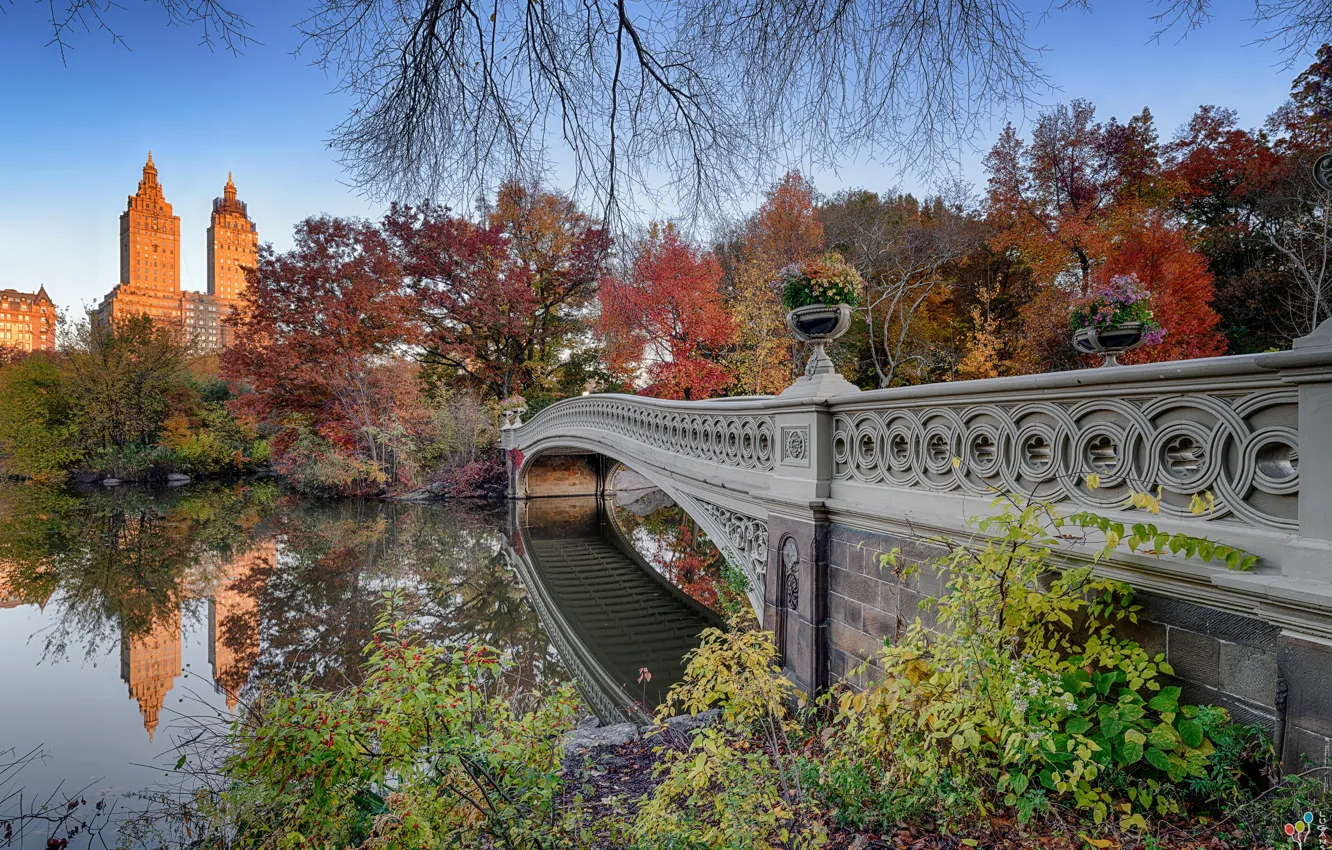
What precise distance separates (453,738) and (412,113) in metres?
2.54

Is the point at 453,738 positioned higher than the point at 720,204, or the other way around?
the point at 720,204

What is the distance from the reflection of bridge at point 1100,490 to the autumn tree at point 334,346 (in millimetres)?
17521

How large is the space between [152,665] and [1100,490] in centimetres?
974

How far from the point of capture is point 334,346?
20.1 m

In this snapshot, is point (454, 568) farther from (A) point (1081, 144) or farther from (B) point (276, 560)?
(A) point (1081, 144)

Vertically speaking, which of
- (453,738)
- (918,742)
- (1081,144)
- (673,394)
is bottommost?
(918,742)

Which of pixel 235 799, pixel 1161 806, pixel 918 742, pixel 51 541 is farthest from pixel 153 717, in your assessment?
pixel 51 541

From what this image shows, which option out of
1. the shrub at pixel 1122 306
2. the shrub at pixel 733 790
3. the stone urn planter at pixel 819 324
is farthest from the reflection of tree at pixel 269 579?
the shrub at pixel 1122 306

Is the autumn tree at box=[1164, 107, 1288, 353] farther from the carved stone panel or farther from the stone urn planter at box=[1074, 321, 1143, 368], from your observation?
the carved stone panel

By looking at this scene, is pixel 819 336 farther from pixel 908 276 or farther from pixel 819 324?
pixel 908 276

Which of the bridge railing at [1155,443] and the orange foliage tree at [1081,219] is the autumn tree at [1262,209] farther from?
the bridge railing at [1155,443]

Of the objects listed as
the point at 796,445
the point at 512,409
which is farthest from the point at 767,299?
the point at 796,445

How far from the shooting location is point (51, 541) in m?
13.5

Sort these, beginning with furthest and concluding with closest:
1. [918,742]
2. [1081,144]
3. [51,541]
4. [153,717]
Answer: [1081,144] < [51,541] < [153,717] < [918,742]
